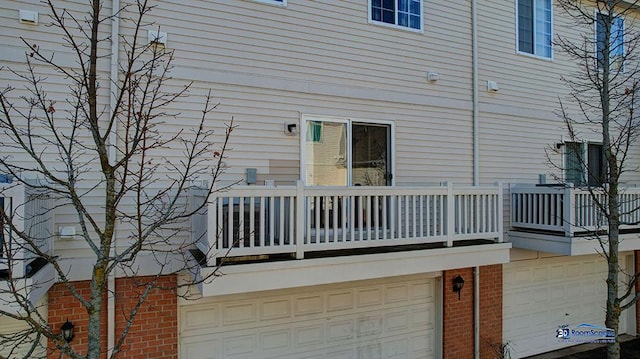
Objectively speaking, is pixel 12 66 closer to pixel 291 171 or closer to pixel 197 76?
pixel 197 76

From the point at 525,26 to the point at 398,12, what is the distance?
131 inches

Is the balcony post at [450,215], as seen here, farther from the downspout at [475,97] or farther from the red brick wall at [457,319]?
the downspout at [475,97]

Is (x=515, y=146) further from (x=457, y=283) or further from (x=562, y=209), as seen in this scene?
(x=457, y=283)

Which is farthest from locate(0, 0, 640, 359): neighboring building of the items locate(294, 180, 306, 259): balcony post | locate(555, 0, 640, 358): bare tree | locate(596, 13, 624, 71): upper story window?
locate(596, 13, 624, 71): upper story window

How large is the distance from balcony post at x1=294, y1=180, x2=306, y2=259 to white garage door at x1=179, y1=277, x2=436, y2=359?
64.3 inches

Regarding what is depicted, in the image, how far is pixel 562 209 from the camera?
7164 mm

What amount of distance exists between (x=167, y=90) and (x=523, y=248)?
6.88 metres

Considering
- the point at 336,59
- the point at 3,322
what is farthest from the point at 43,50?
the point at 336,59

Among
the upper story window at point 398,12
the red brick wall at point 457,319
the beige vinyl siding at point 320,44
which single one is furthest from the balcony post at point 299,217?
the upper story window at point 398,12

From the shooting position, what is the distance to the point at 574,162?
9.04m

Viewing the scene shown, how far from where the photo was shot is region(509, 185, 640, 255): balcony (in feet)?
23.0

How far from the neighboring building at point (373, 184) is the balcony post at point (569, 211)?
2 cm

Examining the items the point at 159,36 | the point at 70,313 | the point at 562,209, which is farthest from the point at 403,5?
the point at 70,313

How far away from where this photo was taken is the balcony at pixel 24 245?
11.6ft
